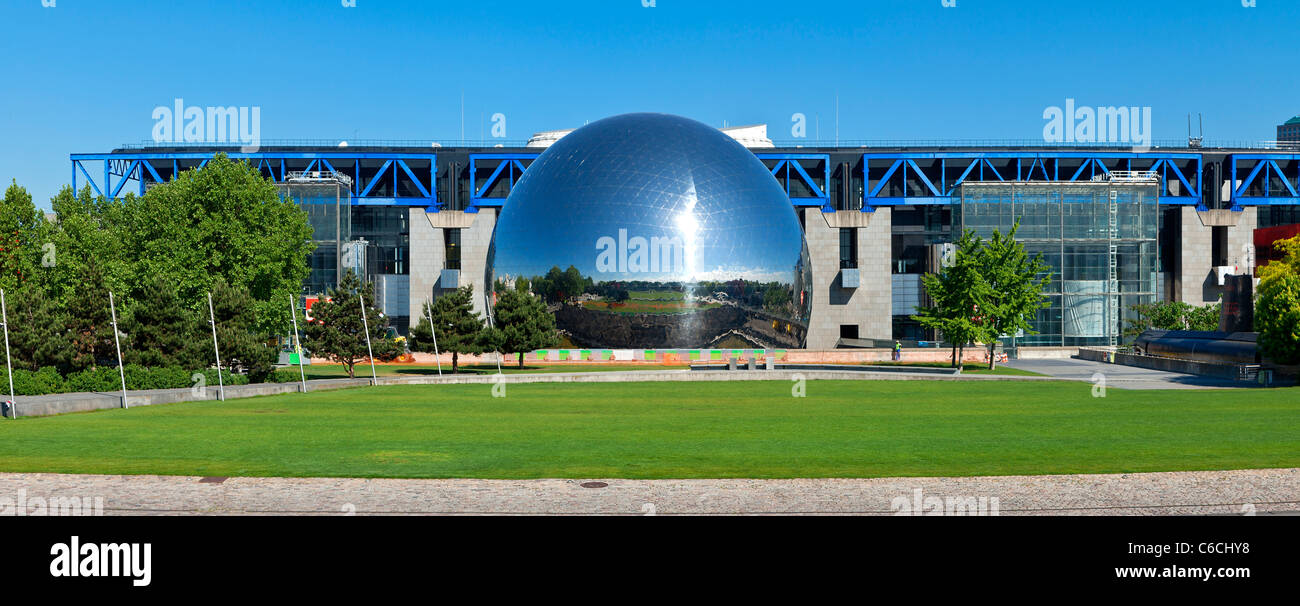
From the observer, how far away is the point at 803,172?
305 ft

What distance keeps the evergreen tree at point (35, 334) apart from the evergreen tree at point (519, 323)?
20756 millimetres

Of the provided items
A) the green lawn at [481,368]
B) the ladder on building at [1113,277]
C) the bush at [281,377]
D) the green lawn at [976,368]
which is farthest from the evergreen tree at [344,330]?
the ladder on building at [1113,277]

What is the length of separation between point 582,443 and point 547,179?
4521 centimetres

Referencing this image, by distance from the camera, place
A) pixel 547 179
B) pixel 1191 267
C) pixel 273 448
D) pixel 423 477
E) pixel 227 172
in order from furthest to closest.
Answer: pixel 1191 267 → pixel 547 179 → pixel 227 172 → pixel 273 448 → pixel 423 477

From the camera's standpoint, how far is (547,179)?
62.4m

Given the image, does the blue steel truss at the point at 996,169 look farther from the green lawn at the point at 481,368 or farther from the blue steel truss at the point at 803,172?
the green lawn at the point at 481,368

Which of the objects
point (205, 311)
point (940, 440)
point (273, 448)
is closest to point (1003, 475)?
point (940, 440)

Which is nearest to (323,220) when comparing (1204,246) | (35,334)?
(35,334)

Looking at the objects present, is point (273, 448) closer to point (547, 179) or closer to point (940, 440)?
point (940, 440)

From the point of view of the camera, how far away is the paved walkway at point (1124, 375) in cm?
4078

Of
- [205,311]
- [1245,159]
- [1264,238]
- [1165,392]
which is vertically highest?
[1245,159]

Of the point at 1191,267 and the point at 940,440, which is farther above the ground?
the point at 1191,267

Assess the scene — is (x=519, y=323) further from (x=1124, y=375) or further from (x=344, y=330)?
(x=1124, y=375)

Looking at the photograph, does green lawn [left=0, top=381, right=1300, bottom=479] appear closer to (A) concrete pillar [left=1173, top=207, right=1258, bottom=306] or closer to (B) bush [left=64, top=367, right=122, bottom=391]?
(B) bush [left=64, top=367, right=122, bottom=391]
